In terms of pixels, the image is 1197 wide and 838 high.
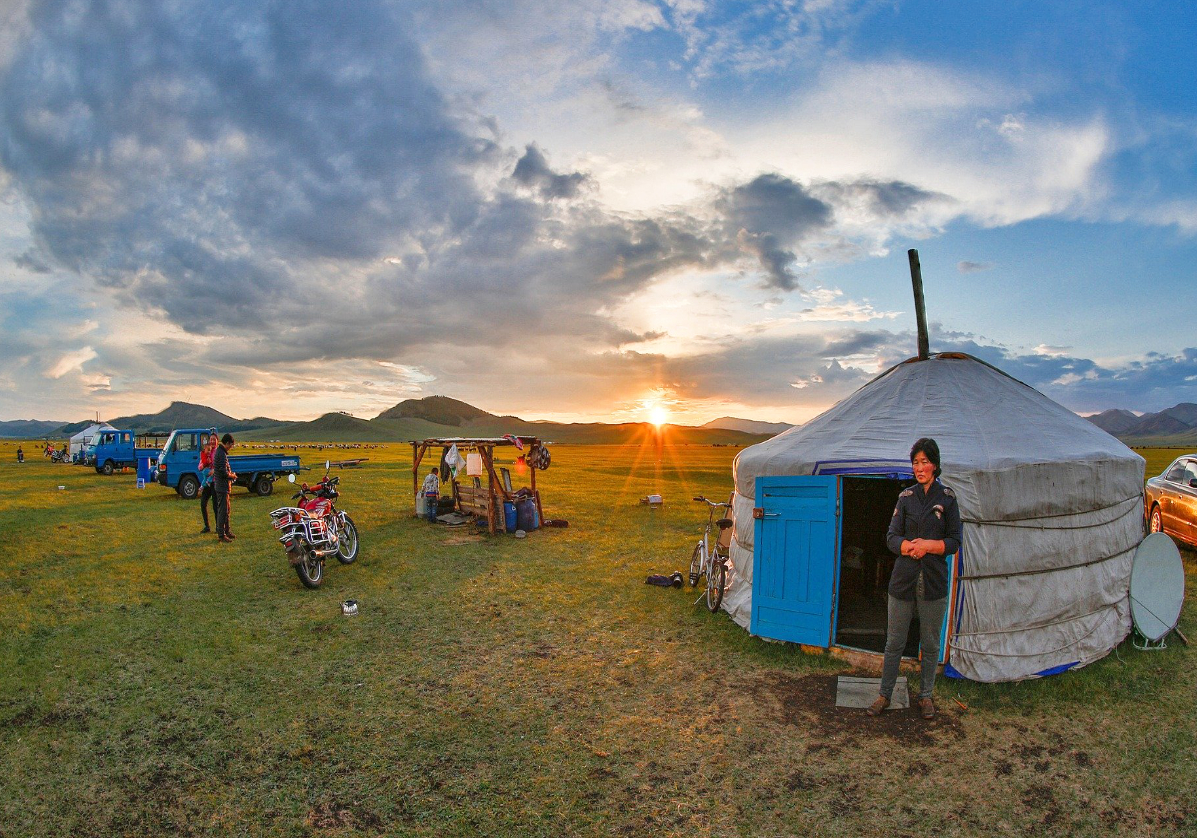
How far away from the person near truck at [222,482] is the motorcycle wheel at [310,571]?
3682 mm

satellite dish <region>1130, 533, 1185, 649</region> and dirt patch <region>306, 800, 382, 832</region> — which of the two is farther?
satellite dish <region>1130, 533, 1185, 649</region>

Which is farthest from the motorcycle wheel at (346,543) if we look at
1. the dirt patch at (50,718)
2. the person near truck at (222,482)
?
the dirt patch at (50,718)

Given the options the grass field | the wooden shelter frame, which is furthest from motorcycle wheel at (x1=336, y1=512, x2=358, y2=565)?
the wooden shelter frame

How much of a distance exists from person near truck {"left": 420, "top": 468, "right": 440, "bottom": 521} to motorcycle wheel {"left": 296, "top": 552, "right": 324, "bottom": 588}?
6.33m

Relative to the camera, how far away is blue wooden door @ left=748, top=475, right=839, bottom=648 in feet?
22.9

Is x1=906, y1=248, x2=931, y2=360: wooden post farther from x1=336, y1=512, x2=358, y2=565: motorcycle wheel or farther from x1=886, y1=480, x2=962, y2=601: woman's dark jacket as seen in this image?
x1=336, y1=512, x2=358, y2=565: motorcycle wheel

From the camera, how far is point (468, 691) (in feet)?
19.9

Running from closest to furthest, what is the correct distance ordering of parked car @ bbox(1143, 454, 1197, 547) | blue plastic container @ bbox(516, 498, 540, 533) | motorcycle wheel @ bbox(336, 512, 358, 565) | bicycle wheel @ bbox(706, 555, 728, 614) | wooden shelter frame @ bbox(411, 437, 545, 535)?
1. bicycle wheel @ bbox(706, 555, 728, 614)
2. parked car @ bbox(1143, 454, 1197, 547)
3. motorcycle wheel @ bbox(336, 512, 358, 565)
4. wooden shelter frame @ bbox(411, 437, 545, 535)
5. blue plastic container @ bbox(516, 498, 540, 533)

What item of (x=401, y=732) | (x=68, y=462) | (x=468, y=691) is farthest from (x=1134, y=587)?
(x=68, y=462)

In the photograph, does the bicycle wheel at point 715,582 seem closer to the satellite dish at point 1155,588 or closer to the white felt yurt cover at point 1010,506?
the white felt yurt cover at point 1010,506

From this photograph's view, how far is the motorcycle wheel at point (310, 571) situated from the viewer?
9523 mm

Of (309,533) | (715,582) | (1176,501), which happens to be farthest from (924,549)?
(1176,501)

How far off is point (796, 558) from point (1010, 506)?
2274 mm

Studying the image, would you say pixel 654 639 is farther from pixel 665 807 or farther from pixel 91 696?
pixel 91 696
